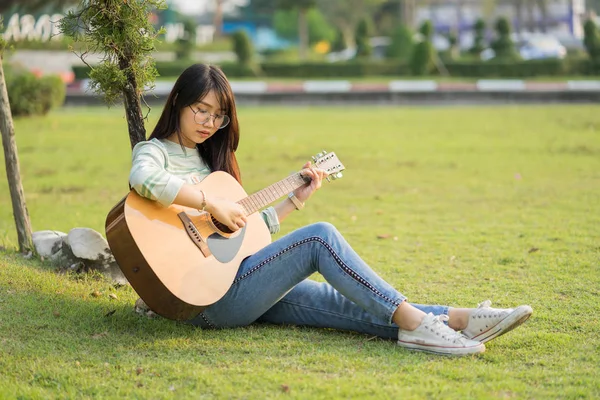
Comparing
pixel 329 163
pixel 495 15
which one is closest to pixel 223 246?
pixel 329 163

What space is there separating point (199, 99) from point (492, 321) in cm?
163

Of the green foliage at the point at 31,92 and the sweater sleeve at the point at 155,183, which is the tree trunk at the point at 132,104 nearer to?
the sweater sleeve at the point at 155,183

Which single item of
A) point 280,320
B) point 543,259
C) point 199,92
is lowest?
point 543,259

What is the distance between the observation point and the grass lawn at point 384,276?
3.32 metres

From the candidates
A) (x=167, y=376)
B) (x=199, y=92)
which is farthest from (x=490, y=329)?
(x=199, y=92)

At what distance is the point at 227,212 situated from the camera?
3.64 m

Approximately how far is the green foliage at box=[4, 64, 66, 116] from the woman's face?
11.6 m

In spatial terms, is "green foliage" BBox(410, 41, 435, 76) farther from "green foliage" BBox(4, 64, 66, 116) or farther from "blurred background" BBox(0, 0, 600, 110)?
"green foliage" BBox(4, 64, 66, 116)

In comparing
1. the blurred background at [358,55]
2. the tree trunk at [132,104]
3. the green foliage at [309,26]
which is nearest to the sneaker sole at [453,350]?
the tree trunk at [132,104]

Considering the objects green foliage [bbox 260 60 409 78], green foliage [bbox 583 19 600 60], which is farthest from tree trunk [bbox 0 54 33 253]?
green foliage [bbox 260 60 409 78]

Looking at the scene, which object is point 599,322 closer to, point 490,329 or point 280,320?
point 490,329

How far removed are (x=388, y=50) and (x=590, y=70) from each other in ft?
23.9

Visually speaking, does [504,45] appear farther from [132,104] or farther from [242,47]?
[132,104]

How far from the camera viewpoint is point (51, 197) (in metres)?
8.24
